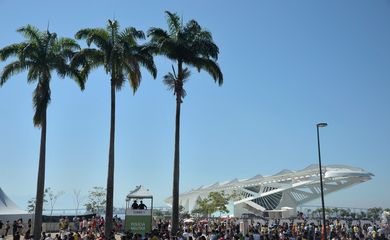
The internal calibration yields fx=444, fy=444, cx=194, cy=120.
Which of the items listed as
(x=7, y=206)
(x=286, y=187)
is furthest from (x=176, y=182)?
(x=286, y=187)

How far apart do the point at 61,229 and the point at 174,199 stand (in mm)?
10729

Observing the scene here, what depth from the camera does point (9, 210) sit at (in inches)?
1662

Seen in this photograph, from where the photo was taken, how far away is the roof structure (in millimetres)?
41506

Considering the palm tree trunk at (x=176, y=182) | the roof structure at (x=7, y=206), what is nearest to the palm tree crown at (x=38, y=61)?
the palm tree trunk at (x=176, y=182)

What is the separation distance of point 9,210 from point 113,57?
2407 cm

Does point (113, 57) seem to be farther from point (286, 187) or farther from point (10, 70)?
point (286, 187)

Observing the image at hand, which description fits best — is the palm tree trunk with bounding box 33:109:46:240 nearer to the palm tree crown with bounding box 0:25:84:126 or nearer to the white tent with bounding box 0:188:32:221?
the palm tree crown with bounding box 0:25:84:126

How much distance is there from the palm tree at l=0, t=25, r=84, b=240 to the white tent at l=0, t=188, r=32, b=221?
54.1ft

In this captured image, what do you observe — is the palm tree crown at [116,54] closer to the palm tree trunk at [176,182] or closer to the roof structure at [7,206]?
the palm tree trunk at [176,182]

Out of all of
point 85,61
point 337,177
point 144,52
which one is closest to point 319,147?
point 144,52

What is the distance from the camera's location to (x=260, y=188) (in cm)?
10269

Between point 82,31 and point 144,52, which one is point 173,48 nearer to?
point 144,52

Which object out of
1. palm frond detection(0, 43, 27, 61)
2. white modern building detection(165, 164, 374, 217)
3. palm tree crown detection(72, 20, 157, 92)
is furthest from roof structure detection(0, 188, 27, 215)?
white modern building detection(165, 164, 374, 217)

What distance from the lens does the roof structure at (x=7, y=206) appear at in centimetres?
4151
